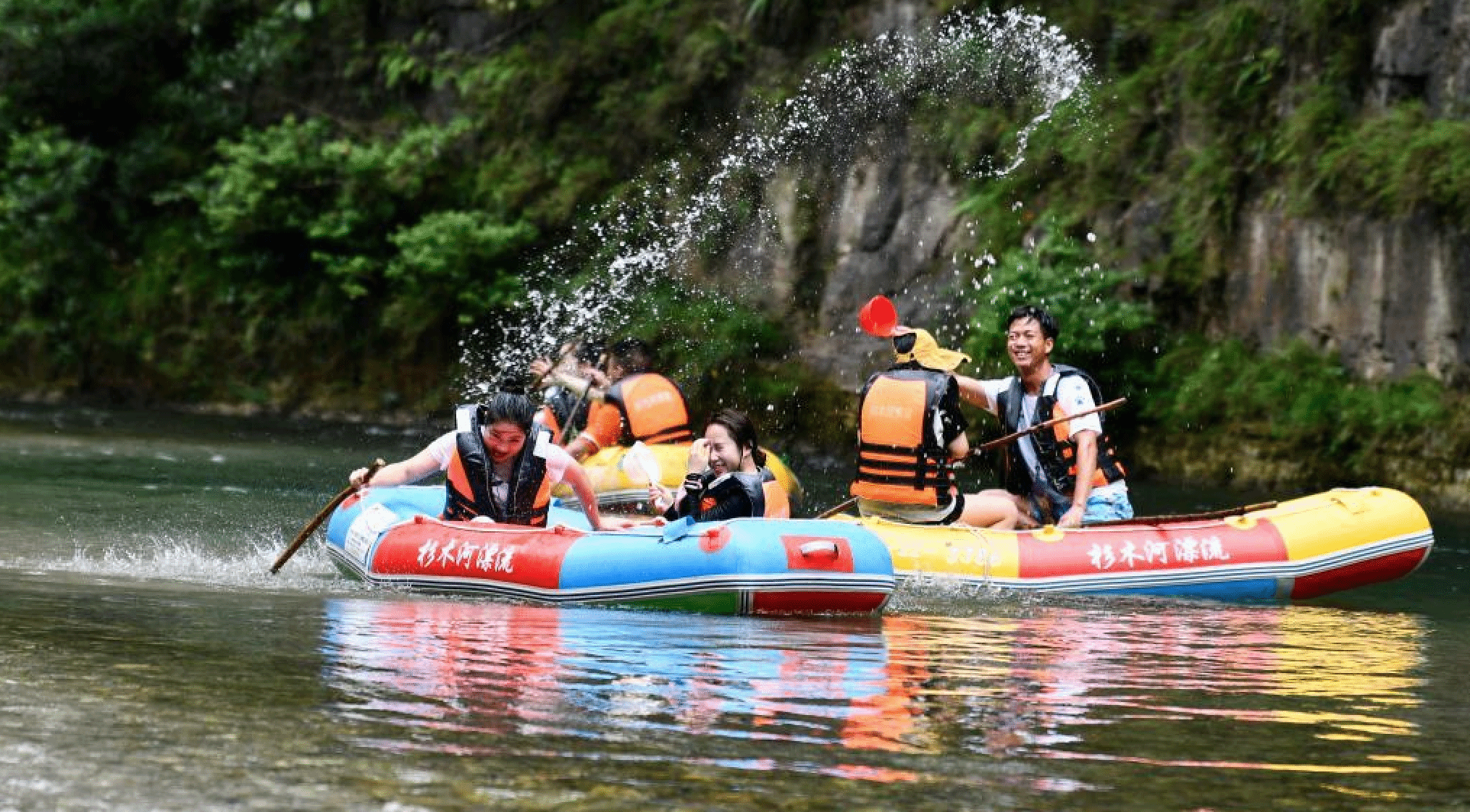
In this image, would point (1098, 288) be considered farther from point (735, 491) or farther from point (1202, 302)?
point (735, 491)

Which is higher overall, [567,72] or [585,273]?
[567,72]

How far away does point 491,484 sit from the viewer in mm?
9484

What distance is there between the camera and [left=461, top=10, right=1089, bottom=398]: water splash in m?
19.9

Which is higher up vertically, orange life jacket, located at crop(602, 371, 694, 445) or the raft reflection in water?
orange life jacket, located at crop(602, 371, 694, 445)

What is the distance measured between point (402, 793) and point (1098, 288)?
1362 cm

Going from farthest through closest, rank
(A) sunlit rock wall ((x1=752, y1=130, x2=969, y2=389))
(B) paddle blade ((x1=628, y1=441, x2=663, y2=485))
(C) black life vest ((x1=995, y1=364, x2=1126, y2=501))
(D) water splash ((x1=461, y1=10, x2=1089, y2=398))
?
(D) water splash ((x1=461, y1=10, x2=1089, y2=398)) → (A) sunlit rock wall ((x1=752, y1=130, x2=969, y2=389)) → (B) paddle blade ((x1=628, y1=441, x2=663, y2=485)) → (C) black life vest ((x1=995, y1=364, x2=1126, y2=501))

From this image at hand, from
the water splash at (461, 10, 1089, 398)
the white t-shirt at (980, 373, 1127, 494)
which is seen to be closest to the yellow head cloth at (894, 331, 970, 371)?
the white t-shirt at (980, 373, 1127, 494)

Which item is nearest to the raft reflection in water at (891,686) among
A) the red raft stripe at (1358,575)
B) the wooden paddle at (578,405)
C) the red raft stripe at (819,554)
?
the red raft stripe at (819,554)

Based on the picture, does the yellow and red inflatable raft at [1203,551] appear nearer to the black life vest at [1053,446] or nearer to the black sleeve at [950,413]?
the black life vest at [1053,446]

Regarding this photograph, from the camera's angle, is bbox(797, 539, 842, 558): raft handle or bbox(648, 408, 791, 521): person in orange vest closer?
bbox(797, 539, 842, 558): raft handle

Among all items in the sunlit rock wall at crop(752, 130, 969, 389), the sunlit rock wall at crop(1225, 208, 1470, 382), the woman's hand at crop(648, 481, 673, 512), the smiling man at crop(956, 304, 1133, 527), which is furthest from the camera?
the sunlit rock wall at crop(752, 130, 969, 389)

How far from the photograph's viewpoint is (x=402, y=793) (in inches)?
199

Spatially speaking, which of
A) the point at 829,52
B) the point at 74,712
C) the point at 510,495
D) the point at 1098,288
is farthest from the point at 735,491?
the point at 829,52

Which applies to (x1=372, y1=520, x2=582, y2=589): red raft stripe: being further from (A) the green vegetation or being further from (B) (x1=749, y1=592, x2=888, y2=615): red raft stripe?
(A) the green vegetation
